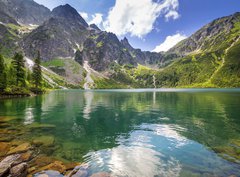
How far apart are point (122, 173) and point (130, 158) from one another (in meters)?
3.62

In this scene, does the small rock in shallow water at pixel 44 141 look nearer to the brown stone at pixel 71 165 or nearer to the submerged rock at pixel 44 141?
the submerged rock at pixel 44 141

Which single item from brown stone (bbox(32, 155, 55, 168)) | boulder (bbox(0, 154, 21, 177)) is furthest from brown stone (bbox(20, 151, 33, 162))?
brown stone (bbox(32, 155, 55, 168))

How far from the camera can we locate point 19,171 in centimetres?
1406

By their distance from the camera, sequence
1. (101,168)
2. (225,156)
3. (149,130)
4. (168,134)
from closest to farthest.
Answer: (101,168), (225,156), (168,134), (149,130)

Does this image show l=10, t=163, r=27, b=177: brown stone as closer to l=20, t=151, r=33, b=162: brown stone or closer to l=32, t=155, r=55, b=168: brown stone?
l=32, t=155, r=55, b=168: brown stone

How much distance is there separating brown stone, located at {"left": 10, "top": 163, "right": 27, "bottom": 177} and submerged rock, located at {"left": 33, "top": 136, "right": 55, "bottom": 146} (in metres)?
7.94

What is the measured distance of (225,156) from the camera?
18859mm

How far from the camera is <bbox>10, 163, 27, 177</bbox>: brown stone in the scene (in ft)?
45.0

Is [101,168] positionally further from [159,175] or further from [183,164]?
[183,164]

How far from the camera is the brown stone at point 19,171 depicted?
1372cm

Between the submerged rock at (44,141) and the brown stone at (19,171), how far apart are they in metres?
7.94

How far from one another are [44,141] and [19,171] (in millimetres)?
9879

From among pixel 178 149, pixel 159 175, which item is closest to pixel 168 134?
pixel 178 149

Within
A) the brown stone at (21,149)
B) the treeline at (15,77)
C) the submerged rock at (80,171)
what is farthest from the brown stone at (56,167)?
the treeline at (15,77)
